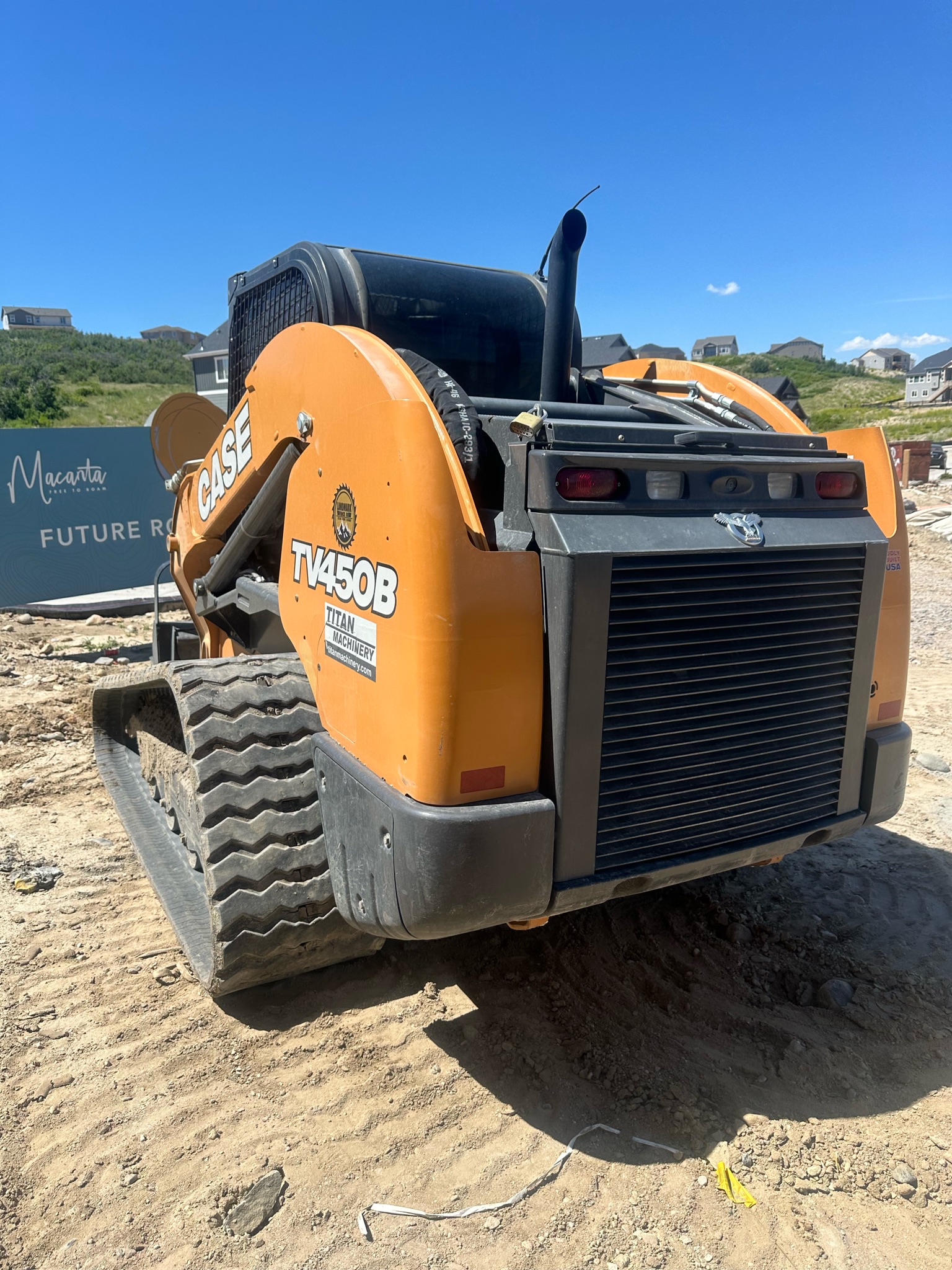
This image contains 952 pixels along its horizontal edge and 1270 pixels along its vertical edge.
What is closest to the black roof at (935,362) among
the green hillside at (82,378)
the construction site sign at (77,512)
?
the green hillside at (82,378)

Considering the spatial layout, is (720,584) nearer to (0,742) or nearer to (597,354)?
(0,742)

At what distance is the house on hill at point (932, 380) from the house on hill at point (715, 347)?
65.3ft

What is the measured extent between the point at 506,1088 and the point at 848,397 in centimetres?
8171

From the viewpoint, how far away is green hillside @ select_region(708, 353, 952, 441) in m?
42.4

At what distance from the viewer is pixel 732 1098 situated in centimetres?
255

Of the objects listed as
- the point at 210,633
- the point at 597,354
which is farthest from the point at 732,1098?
the point at 597,354

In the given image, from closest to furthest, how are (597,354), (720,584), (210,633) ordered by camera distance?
(720,584)
(210,633)
(597,354)

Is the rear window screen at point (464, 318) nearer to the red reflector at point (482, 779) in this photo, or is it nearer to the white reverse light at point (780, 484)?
the white reverse light at point (780, 484)

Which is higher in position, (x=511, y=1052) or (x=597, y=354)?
(x=597, y=354)

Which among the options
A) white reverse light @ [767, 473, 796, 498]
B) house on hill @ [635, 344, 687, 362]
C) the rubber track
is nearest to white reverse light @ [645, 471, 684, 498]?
white reverse light @ [767, 473, 796, 498]

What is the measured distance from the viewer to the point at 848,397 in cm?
7494

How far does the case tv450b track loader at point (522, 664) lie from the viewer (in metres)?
2.07

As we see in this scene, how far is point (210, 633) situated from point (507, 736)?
8.24 ft

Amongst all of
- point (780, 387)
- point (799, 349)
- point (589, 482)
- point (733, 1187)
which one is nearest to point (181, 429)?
point (589, 482)
